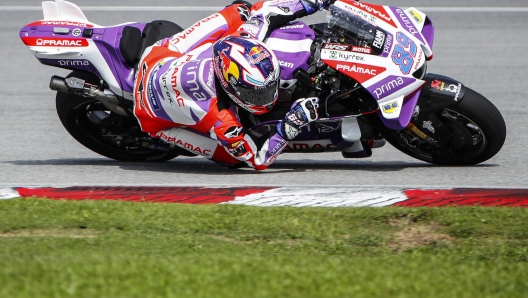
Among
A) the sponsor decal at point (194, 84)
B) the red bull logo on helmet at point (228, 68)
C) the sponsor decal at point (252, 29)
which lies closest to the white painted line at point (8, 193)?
the sponsor decal at point (194, 84)

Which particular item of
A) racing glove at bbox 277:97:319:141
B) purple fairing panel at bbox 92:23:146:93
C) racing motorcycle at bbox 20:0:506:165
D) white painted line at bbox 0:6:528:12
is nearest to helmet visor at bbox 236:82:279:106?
racing glove at bbox 277:97:319:141

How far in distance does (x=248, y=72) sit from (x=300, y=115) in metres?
0.47

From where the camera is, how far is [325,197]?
553 cm

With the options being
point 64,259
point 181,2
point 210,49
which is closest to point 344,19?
point 210,49

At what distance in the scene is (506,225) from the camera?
4.78 metres

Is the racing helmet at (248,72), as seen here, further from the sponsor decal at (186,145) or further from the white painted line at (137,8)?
the white painted line at (137,8)

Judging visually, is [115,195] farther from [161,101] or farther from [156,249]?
[156,249]

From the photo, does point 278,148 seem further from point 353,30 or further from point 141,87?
point 141,87

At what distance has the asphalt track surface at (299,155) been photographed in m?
6.31

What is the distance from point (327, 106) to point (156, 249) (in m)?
1.96

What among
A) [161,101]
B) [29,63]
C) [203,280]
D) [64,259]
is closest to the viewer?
[203,280]

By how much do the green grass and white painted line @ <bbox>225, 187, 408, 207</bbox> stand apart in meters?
0.28

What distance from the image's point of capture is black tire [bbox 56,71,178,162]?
661 cm

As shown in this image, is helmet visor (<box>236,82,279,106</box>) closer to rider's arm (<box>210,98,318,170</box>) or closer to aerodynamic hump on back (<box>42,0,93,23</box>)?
rider's arm (<box>210,98,318,170</box>)
